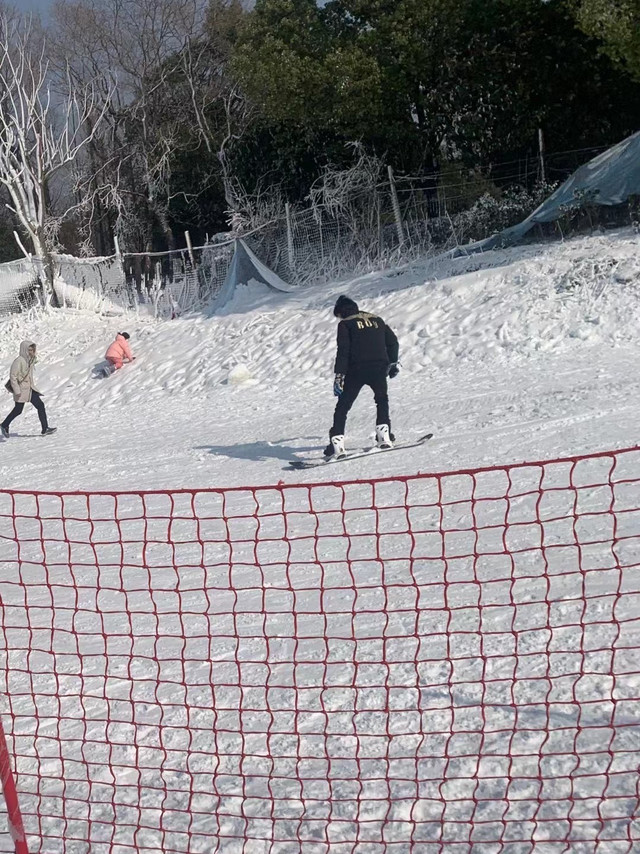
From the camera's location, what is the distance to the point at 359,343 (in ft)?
27.5

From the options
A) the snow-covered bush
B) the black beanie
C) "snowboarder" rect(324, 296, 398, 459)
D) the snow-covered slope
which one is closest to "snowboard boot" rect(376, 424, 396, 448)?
the snow-covered slope

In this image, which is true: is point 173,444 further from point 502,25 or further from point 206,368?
point 502,25

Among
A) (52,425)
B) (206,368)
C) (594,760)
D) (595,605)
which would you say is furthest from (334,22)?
(594,760)

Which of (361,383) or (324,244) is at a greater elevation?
(324,244)

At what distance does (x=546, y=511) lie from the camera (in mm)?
6426

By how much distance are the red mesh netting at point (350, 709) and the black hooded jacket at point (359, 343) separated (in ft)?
8.56

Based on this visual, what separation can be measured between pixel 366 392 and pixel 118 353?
6.34 meters

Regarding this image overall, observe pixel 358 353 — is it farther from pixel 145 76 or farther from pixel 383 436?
pixel 145 76

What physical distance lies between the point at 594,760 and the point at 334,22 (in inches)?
783

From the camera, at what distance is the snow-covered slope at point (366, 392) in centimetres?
914

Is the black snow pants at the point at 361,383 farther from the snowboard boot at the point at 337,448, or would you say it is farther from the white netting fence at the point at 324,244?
the white netting fence at the point at 324,244

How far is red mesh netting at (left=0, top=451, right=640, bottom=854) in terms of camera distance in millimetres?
3316

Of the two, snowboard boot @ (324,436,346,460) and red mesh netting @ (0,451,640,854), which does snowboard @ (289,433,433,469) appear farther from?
red mesh netting @ (0,451,640,854)

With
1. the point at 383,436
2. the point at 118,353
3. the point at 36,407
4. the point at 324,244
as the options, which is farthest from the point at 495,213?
the point at 383,436
